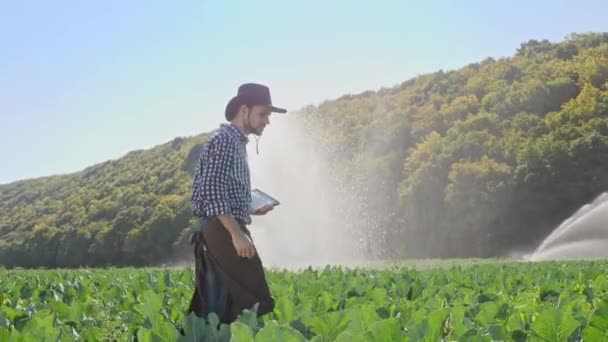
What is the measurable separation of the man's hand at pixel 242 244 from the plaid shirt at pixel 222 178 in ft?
0.63

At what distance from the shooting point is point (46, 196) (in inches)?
3167

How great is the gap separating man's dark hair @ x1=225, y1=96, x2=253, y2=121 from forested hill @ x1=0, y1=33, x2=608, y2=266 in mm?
35230

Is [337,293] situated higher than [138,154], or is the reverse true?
[138,154]

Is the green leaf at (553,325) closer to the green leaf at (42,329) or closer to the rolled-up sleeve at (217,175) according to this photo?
the green leaf at (42,329)

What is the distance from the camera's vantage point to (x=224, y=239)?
519 centimetres

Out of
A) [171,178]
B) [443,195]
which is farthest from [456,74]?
[171,178]

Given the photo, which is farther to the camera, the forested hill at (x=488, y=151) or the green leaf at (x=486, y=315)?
the forested hill at (x=488, y=151)

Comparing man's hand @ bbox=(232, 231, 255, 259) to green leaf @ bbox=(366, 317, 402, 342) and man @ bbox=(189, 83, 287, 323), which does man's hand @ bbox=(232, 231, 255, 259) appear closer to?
man @ bbox=(189, 83, 287, 323)

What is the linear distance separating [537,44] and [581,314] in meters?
59.3

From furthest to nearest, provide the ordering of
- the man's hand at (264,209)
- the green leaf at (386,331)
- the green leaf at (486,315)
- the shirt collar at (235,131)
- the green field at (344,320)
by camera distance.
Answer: the man's hand at (264,209)
the shirt collar at (235,131)
the green leaf at (486,315)
the green field at (344,320)
the green leaf at (386,331)

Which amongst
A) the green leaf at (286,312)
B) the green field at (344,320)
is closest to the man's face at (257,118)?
the green field at (344,320)

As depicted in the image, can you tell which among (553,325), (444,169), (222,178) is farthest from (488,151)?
(553,325)

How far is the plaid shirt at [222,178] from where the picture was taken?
16.9 feet

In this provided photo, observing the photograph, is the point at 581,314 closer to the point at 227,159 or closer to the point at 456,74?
the point at 227,159
